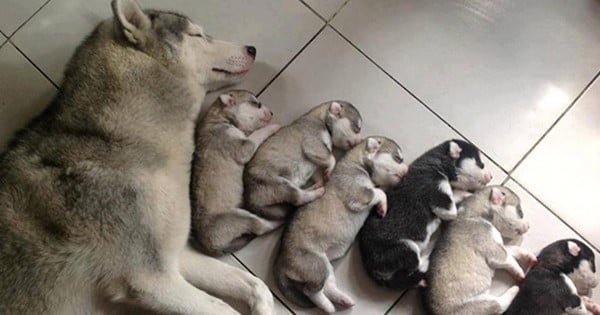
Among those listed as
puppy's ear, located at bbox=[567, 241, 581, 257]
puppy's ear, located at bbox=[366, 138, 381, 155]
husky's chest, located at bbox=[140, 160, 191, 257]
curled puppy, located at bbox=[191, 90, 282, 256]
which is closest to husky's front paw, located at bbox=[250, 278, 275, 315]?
curled puppy, located at bbox=[191, 90, 282, 256]

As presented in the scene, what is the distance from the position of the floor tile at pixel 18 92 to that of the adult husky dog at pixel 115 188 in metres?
0.56

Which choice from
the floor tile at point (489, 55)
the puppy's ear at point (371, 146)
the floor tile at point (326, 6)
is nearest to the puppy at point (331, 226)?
the puppy's ear at point (371, 146)

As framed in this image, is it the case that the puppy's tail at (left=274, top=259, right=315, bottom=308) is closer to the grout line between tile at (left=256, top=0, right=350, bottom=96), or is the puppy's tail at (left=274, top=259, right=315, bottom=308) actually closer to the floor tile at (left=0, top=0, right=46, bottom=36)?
the grout line between tile at (left=256, top=0, right=350, bottom=96)

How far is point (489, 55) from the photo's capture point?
298 cm

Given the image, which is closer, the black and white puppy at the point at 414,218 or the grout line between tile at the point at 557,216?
the black and white puppy at the point at 414,218

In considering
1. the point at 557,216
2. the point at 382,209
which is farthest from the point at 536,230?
the point at 382,209

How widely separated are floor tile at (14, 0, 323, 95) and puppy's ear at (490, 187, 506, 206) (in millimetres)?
1069

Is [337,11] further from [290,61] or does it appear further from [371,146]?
[371,146]

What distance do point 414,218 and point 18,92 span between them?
1808 mm

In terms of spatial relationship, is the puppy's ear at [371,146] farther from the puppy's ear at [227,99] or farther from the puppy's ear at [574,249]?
the puppy's ear at [574,249]

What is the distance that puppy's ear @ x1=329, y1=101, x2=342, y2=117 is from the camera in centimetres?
273

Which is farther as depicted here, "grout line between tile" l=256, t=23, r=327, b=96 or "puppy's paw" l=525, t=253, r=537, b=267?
"grout line between tile" l=256, t=23, r=327, b=96

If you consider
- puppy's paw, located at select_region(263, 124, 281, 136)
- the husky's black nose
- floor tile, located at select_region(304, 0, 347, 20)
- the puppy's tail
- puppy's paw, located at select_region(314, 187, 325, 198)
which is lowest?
the puppy's tail

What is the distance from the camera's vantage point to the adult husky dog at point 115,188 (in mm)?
2119
